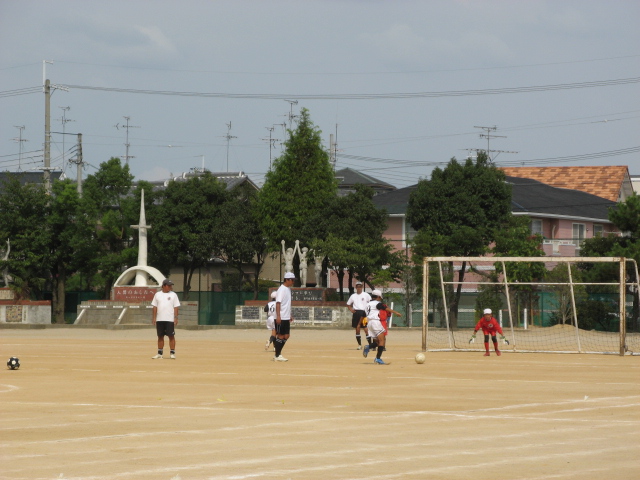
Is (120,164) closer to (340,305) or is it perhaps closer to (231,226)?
(231,226)

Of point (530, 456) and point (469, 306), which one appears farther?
point (469, 306)

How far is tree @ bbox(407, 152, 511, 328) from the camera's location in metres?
47.8

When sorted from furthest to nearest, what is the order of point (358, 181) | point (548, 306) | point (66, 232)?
point (358, 181) < point (66, 232) < point (548, 306)

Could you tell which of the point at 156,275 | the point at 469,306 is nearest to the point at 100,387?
the point at 156,275

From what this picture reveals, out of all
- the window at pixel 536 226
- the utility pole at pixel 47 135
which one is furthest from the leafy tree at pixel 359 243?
the utility pole at pixel 47 135

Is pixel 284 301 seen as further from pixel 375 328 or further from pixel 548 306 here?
pixel 548 306

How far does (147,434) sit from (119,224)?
47.5 meters

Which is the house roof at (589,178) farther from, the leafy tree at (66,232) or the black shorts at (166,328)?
the black shorts at (166,328)

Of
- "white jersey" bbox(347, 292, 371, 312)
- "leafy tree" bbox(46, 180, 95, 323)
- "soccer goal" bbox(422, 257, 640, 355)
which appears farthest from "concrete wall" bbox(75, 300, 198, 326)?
"white jersey" bbox(347, 292, 371, 312)

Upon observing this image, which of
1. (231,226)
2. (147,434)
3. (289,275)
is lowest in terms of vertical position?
(147,434)

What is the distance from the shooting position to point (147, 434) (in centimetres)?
960

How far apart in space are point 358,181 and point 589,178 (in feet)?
58.5

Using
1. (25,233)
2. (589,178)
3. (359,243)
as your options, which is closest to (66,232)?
(25,233)

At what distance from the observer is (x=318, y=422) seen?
10586 mm
